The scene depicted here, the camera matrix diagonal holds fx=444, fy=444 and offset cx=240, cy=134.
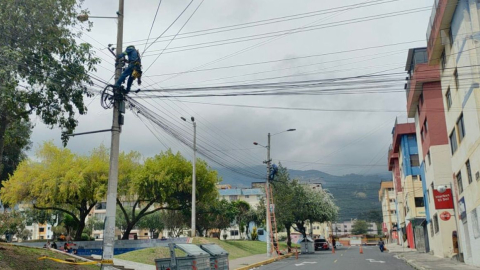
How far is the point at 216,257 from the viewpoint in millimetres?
17719

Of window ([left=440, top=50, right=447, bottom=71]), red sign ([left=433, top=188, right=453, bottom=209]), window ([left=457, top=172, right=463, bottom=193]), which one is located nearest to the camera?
window ([left=457, top=172, right=463, bottom=193])

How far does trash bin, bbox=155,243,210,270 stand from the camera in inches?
560

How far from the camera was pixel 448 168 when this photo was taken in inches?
1268

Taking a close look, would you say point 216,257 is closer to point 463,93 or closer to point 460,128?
point 463,93

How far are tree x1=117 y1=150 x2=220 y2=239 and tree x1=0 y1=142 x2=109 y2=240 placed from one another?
2.76m

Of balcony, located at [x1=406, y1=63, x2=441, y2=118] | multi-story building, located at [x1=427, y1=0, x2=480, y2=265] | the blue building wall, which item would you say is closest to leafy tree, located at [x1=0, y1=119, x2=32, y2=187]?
multi-story building, located at [x1=427, y1=0, x2=480, y2=265]

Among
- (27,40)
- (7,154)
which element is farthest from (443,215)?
(7,154)

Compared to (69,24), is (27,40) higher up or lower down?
lower down

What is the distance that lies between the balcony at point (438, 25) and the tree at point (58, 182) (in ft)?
87.3

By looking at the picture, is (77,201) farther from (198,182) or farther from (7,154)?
(198,182)

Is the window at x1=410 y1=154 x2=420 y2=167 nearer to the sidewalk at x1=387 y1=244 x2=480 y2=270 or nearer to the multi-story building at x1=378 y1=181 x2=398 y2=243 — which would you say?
the sidewalk at x1=387 y1=244 x2=480 y2=270

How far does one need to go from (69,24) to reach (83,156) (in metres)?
26.6

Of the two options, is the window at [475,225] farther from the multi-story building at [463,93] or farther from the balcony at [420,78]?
the balcony at [420,78]

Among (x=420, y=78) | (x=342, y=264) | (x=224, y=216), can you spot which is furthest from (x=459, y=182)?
(x=224, y=216)
